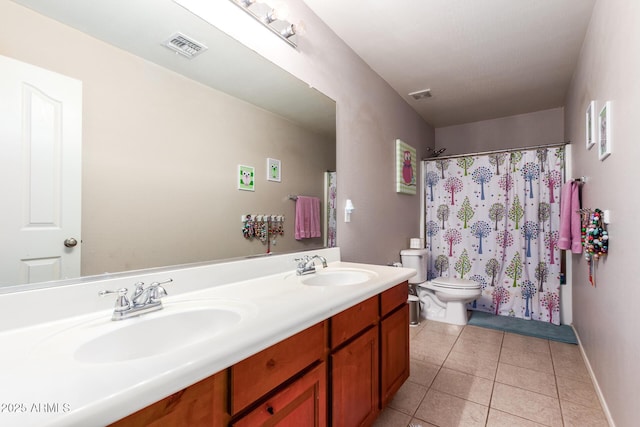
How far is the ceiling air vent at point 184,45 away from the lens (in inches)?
47.8

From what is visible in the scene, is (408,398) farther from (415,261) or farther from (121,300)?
(121,300)

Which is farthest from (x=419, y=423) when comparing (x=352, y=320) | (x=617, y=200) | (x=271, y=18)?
(x=271, y=18)

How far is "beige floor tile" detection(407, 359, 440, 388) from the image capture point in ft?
6.35

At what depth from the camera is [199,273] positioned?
1.24 metres

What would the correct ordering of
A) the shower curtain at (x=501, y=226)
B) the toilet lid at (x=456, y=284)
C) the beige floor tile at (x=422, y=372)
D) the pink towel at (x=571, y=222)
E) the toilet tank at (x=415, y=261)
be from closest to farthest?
the beige floor tile at (x=422, y=372) → the pink towel at (x=571, y=222) → the toilet lid at (x=456, y=284) → the shower curtain at (x=501, y=226) → the toilet tank at (x=415, y=261)

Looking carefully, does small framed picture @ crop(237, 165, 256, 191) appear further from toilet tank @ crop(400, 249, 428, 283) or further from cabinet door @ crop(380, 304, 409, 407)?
toilet tank @ crop(400, 249, 428, 283)

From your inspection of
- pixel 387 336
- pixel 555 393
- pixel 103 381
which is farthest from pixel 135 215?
pixel 555 393

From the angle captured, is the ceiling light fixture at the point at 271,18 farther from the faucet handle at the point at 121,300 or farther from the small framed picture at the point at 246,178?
the faucet handle at the point at 121,300

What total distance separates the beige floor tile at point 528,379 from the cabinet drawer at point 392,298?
94 cm

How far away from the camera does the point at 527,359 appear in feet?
7.26

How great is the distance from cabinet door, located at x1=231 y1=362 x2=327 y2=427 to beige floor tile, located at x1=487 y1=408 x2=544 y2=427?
1.04 meters

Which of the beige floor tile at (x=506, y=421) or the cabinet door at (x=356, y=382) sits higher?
the cabinet door at (x=356, y=382)

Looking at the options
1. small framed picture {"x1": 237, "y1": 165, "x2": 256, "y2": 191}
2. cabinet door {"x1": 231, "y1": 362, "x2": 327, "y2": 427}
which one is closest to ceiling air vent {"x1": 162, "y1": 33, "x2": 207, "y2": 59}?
small framed picture {"x1": 237, "y1": 165, "x2": 256, "y2": 191}

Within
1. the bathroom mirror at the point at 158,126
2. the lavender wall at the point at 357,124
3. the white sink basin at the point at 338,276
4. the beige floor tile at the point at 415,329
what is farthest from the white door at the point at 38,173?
the beige floor tile at the point at 415,329
